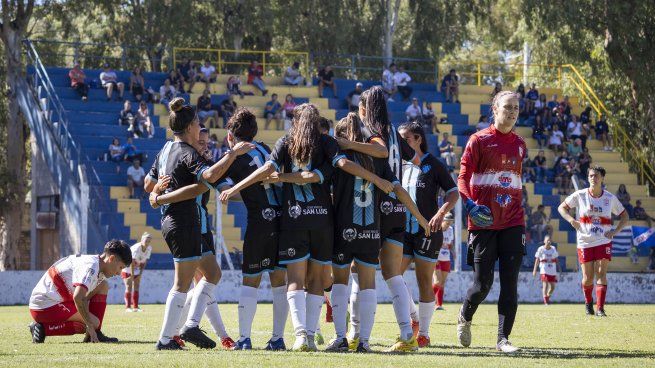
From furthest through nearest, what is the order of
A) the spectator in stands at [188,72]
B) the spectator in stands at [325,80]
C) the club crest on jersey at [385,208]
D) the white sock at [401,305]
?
the spectator in stands at [325,80]
the spectator in stands at [188,72]
the club crest on jersey at [385,208]
the white sock at [401,305]

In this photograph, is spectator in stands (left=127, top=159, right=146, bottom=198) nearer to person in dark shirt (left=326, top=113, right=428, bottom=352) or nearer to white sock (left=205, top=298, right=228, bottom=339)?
white sock (left=205, top=298, right=228, bottom=339)

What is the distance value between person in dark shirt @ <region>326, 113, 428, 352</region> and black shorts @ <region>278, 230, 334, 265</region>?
0.18 meters

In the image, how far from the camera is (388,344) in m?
12.6

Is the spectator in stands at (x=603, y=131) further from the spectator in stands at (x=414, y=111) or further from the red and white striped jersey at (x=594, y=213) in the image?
the red and white striped jersey at (x=594, y=213)

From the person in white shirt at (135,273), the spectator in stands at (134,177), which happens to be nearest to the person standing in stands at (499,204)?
the person in white shirt at (135,273)

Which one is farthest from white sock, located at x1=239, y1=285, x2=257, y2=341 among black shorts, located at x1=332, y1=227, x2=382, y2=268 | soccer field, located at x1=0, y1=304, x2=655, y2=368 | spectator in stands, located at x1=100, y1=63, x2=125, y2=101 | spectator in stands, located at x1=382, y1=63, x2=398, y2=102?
spectator in stands, located at x1=382, y1=63, x2=398, y2=102

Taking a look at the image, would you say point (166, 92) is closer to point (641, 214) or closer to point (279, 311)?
point (641, 214)

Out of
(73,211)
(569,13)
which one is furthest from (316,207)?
(569,13)

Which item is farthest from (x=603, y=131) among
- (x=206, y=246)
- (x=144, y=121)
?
(x=206, y=246)

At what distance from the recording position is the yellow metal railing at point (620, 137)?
38294mm

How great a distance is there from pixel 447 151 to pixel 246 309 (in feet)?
80.5

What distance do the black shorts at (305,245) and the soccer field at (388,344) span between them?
3.03 feet

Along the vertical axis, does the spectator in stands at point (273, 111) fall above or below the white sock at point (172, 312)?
above

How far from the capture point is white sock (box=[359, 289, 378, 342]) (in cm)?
1089
